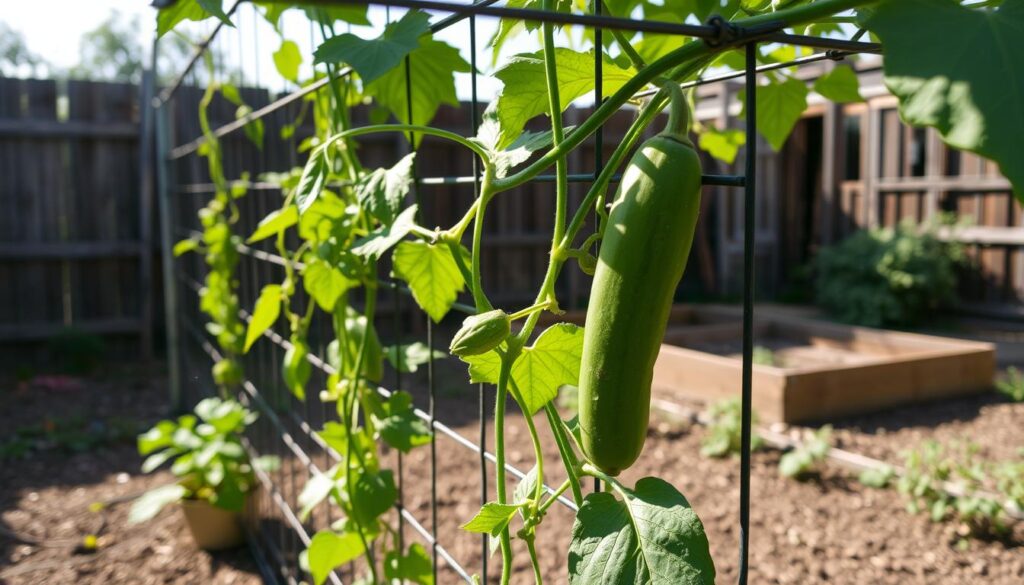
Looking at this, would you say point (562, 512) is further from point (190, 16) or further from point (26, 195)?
point (26, 195)

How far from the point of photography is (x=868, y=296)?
22.7ft

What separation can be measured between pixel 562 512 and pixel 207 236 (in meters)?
1.46

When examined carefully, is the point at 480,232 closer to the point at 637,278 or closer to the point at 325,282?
the point at 637,278

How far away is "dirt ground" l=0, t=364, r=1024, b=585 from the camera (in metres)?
2.35

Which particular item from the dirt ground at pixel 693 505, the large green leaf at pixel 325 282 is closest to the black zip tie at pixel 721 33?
the large green leaf at pixel 325 282

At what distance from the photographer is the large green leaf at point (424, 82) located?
1.12 meters

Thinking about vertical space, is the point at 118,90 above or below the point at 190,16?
above

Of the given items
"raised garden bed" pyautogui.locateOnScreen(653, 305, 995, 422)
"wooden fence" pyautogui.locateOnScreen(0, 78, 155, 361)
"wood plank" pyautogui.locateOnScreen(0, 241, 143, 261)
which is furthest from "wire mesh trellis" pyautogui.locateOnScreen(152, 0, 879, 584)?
"raised garden bed" pyautogui.locateOnScreen(653, 305, 995, 422)

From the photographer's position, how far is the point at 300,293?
1940 millimetres

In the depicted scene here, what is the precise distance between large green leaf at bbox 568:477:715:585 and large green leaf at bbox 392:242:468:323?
0.39 metres

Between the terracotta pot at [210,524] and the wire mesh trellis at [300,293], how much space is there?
0.07 meters

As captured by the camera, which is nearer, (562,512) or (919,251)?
(562,512)

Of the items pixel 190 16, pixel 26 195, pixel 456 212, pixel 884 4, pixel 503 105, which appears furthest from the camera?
pixel 456 212

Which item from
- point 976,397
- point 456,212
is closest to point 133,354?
point 456,212
